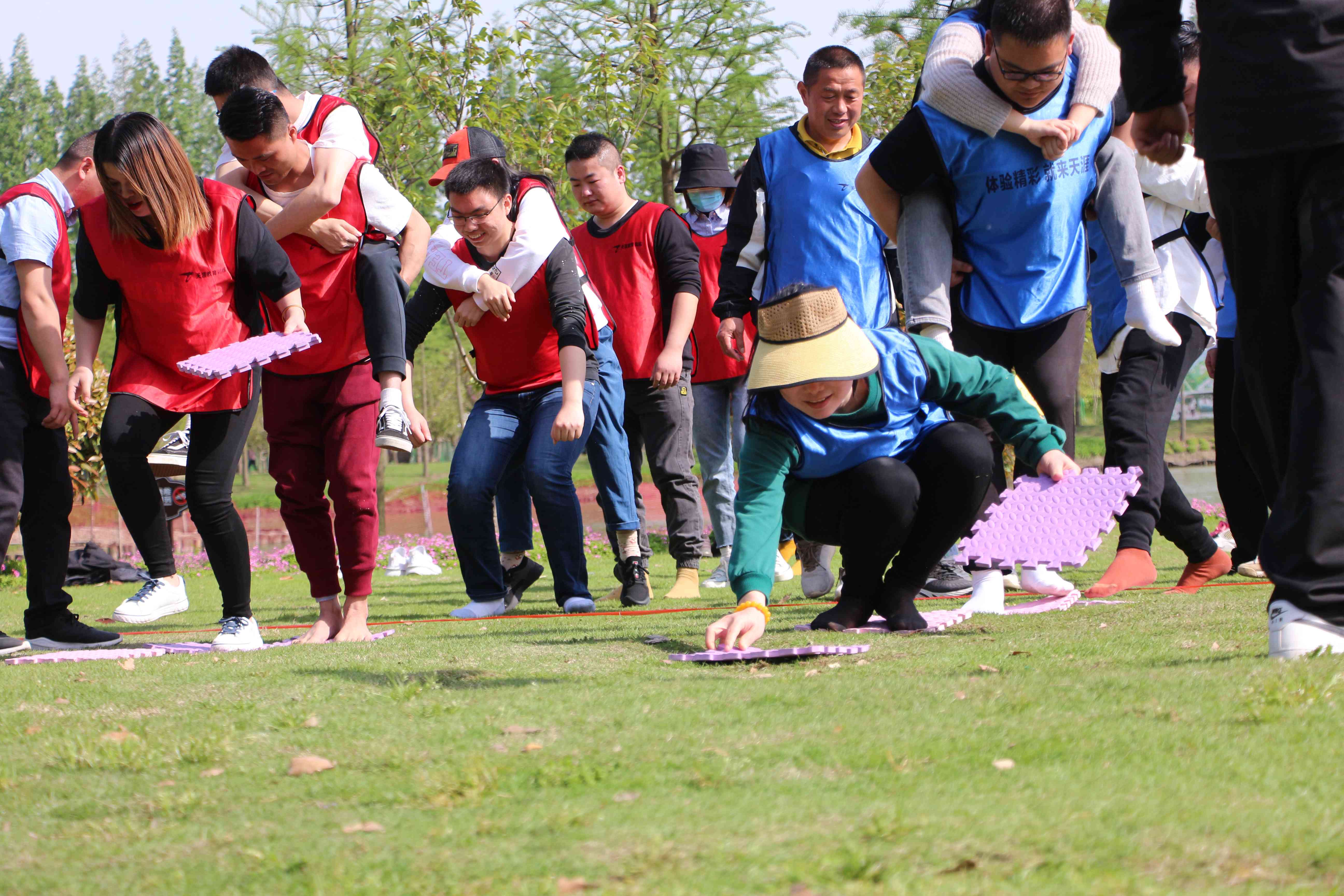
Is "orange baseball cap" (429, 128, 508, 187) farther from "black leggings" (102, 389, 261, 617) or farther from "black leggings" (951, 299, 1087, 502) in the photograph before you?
"black leggings" (951, 299, 1087, 502)

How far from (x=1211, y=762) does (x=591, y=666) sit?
5.92 feet

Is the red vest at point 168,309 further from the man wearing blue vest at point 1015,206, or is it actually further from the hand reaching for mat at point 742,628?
the man wearing blue vest at point 1015,206

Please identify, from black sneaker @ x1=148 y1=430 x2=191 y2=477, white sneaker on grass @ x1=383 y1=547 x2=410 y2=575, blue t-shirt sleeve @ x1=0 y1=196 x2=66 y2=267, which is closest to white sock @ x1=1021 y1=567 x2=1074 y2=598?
blue t-shirt sleeve @ x1=0 y1=196 x2=66 y2=267

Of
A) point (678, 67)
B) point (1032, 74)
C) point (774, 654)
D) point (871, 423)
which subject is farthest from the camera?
point (678, 67)

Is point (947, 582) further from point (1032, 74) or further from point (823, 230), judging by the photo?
point (1032, 74)

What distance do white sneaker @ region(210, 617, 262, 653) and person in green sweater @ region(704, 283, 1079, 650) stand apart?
1853mm

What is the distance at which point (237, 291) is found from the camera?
473 cm

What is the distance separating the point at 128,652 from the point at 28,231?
156 cm

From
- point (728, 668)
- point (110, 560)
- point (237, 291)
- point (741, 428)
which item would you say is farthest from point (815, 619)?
point (110, 560)

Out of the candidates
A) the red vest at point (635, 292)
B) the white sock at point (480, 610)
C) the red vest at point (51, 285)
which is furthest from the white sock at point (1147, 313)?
the red vest at point (51, 285)

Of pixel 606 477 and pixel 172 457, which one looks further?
pixel 172 457

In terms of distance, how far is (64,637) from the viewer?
16.1 feet

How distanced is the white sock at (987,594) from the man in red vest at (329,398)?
2183 mm

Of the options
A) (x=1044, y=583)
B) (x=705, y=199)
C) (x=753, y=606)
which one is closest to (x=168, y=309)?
(x=753, y=606)
